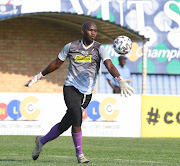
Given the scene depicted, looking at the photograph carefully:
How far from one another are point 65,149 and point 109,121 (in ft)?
17.4

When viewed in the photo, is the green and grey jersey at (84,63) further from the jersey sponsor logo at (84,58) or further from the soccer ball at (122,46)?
the soccer ball at (122,46)

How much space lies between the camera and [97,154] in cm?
1092

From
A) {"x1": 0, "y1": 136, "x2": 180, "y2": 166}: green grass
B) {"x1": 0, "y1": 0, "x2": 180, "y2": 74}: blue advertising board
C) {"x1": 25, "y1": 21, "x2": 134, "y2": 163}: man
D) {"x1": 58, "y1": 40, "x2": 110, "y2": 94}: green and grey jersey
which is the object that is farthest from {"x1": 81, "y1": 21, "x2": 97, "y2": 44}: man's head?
{"x1": 0, "y1": 0, "x2": 180, "y2": 74}: blue advertising board

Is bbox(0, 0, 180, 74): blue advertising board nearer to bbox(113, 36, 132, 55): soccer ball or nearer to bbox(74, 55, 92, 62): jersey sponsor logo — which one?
bbox(113, 36, 132, 55): soccer ball

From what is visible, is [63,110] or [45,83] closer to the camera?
[63,110]

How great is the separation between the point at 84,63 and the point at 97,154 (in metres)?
2.60

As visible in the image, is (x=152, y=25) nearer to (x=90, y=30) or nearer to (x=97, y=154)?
(x=97, y=154)

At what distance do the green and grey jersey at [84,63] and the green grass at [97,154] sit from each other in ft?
3.69

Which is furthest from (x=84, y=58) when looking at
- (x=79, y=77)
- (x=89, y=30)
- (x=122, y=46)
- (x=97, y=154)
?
(x=122, y=46)

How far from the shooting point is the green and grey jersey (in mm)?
8820

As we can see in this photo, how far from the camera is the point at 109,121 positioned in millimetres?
17234

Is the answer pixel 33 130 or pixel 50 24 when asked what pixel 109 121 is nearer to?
pixel 33 130

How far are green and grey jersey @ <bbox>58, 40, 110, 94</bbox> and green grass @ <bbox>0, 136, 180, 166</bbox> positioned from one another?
113 centimetres

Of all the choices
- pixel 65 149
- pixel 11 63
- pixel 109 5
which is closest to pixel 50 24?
pixel 11 63
